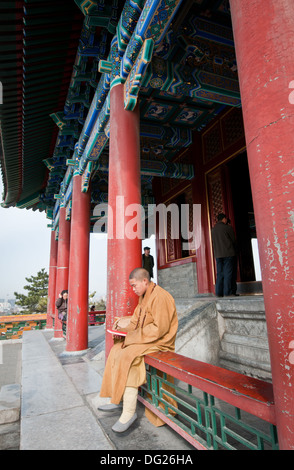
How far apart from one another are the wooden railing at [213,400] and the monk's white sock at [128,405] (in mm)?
183

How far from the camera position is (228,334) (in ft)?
11.0

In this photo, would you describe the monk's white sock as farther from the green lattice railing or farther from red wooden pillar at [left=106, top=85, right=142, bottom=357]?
red wooden pillar at [left=106, top=85, right=142, bottom=357]

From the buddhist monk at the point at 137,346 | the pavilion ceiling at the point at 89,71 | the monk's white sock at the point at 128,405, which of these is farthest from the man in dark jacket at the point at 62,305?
the monk's white sock at the point at 128,405

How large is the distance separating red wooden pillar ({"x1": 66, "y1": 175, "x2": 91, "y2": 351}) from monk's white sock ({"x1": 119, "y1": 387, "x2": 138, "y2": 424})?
3.49 m

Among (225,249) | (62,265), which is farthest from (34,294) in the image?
(225,249)

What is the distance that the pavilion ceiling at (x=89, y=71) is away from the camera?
3160mm

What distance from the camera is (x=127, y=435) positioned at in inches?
79.0

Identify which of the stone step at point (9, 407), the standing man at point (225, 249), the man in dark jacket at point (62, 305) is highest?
the standing man at point (225, 249)

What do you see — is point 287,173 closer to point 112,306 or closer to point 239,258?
point 112,306

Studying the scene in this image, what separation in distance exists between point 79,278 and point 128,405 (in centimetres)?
361

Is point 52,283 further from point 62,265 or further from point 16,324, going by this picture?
point 16,324

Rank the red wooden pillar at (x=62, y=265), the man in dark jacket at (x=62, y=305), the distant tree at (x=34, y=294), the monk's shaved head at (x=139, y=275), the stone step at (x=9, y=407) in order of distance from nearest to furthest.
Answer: the monk's shaved head at (x=139, y=275)
the stone step at (x=9, y=407)
the man in dark jacket at (x=62, y=305)
the red wooden pillar at (x=62, y=265)
the distant tree at (x=34, y=294)

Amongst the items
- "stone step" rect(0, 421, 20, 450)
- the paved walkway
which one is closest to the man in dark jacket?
the paved walkway

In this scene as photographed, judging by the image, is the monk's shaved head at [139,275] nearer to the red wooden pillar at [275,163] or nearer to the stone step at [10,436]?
the red wooden pillar at [275,163]
